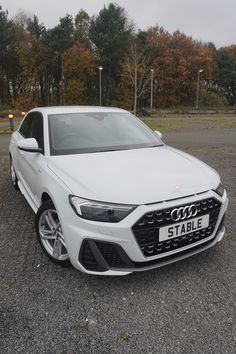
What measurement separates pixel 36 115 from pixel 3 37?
42.8m

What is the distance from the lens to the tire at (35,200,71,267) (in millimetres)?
2852

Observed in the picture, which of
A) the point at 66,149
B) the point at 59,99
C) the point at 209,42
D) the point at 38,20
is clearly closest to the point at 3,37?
the point at 38,20

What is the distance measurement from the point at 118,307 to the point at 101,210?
0.79m

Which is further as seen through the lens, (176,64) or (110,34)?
(176,64)

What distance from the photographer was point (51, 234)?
3.01 metres

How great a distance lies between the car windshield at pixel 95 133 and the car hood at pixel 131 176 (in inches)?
7.6

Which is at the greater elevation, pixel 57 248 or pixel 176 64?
pixel 176 64

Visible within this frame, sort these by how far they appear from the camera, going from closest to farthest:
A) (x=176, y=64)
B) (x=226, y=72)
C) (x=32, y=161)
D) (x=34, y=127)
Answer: (x=32, y=161)
(x=34, y=127)
(x=176, y=64)
(x=226, y=72)

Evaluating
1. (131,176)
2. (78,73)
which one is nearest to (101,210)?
(131,176)

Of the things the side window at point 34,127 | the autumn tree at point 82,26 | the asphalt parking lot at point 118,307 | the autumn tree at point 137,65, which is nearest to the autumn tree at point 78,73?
the autumn tree at point 82,26

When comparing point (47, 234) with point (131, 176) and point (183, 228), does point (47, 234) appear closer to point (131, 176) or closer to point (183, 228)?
point (131, 176)

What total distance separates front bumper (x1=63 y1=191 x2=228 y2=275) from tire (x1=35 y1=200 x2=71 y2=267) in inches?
11.3

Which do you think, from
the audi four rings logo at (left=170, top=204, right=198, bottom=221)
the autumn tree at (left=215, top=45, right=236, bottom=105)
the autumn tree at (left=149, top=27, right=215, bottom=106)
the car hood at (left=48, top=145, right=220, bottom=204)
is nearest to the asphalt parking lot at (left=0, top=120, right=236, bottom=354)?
the audi four rings logo at (left=170, top=204, right=198, bottom=221)

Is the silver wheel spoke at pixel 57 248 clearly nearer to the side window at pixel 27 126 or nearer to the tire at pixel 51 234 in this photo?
the tire at pixel 51 234
